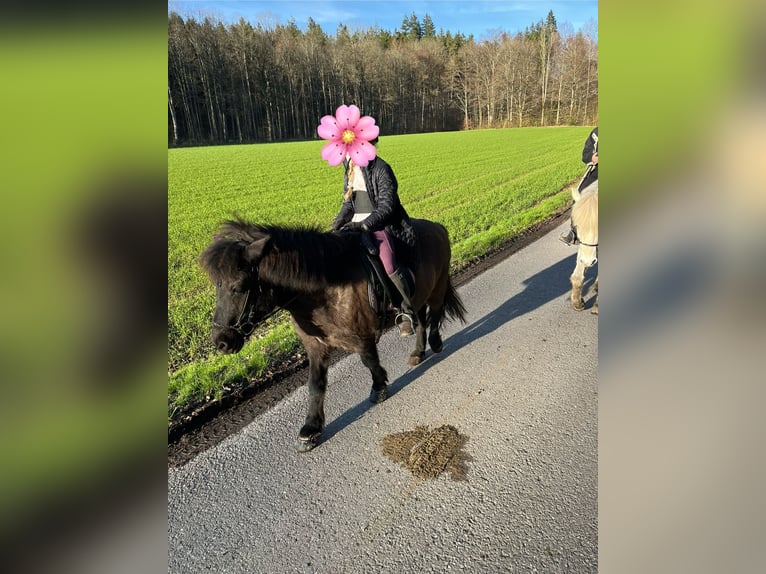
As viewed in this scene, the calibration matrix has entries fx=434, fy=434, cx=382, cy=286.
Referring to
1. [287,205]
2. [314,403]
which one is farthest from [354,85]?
[314,403]

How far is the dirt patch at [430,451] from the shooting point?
334 cm

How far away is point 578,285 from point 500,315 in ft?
3.70

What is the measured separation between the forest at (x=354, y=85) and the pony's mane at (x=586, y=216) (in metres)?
43.7

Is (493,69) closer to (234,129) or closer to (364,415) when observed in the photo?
(234,129)

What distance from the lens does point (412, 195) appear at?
52.4 feet

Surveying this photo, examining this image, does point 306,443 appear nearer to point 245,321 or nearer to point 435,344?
point 245,321

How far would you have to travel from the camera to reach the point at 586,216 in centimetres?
564

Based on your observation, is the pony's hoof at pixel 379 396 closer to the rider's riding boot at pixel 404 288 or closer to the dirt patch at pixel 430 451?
the dirt patch at pixel 430 451

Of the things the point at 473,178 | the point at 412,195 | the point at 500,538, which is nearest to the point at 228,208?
the point at 412,195

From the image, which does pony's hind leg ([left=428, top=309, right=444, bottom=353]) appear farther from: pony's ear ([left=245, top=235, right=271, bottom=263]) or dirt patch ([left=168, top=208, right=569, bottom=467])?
pony's ear ([left=245, top=235, right=271, bottom=263])

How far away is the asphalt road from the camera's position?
270 centimetres

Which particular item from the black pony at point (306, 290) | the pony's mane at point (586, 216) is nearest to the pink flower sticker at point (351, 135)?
the black pony at point (306, 290)
